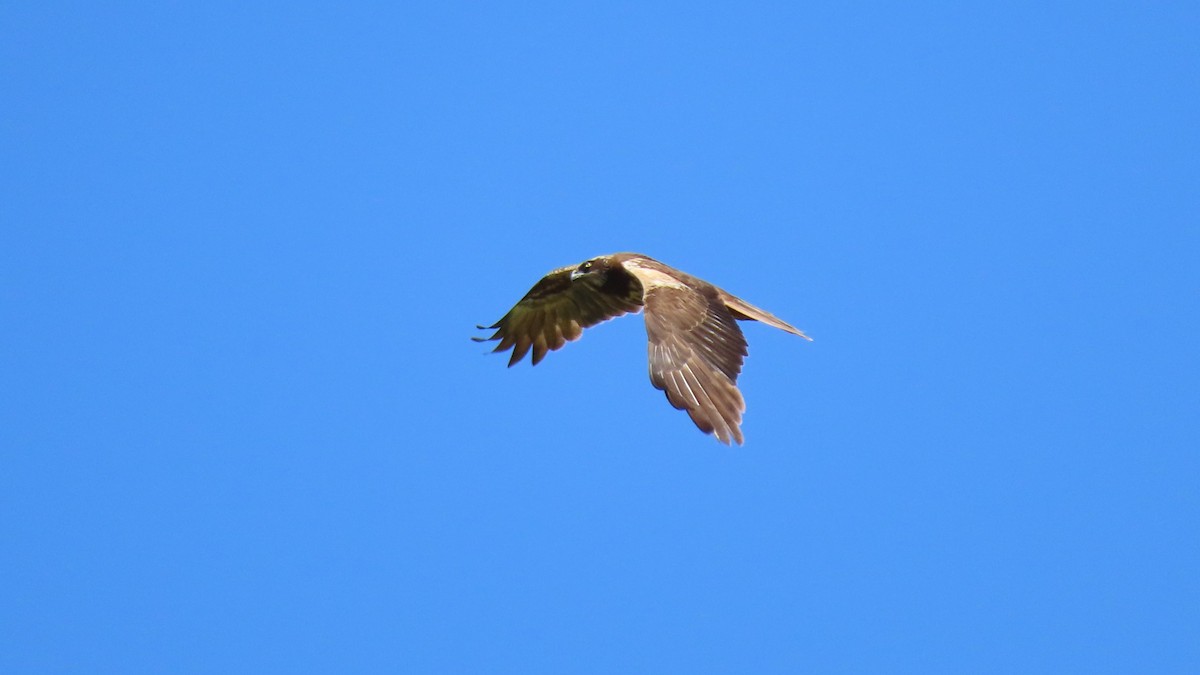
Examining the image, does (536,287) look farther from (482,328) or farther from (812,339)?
(812,339)

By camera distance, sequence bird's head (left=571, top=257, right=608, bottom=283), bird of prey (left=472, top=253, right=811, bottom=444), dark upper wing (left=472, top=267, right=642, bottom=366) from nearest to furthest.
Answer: bird of prey (left=472, top=253, right=811, bottom=444) < bird's head (left=571, top=257, right=608, bottom=283) < dark upper wing (left=472, top=267, right=642, bottom=366)

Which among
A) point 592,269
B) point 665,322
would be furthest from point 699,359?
point 592,269

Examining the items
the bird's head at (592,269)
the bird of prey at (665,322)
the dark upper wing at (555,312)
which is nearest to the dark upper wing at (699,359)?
the bird of prey at (665,322)

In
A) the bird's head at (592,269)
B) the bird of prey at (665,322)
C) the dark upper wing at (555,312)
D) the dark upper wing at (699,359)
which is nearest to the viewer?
the dark upper wing at (699,359)

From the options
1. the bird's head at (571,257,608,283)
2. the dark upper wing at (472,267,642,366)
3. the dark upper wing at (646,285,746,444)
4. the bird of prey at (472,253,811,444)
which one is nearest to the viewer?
the dark upper wing at (646,285,746,444)

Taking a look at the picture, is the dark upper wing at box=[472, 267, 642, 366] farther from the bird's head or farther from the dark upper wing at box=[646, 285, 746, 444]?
the dark upper wing at box=[646, 285, 746, 444]

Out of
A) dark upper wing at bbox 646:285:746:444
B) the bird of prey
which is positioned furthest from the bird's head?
dark upper wing at bbox 646:285:746:444

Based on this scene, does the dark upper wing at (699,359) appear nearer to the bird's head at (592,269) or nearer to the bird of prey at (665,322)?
the bird of prey at (665,322)

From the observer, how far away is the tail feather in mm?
12297

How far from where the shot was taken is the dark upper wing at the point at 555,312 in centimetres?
1391

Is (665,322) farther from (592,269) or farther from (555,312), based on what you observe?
(555,312)

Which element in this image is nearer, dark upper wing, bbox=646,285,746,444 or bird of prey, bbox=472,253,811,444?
dark upper wing, bbox=646,285,746,444

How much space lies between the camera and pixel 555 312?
14188 millimetres

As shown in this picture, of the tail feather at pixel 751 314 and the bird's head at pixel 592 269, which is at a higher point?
the bird's head at pixel 592 269
